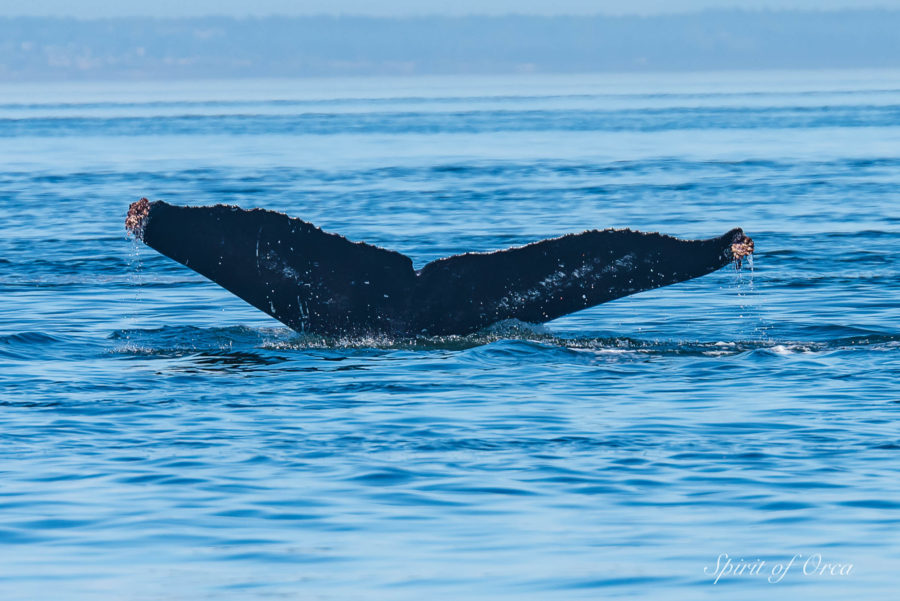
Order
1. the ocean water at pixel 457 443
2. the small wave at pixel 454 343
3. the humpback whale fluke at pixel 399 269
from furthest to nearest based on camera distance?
the small wave at pixel 454 343
the humpback whale fluke at pixel 399 269
the ocean water at pixel 457 443

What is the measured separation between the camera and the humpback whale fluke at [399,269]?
1145 cm

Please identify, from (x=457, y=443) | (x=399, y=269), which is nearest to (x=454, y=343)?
(x=399, y=269)

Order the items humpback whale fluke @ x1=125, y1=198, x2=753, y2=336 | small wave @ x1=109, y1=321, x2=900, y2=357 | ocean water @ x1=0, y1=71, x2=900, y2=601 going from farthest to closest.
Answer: small wave @ x1=109, y1=321, x2=900, y2=357
humpback whale fluke @ x1=125, y1=198, x2=753, y2=336
ocean water @ x1=0, y1=71, x2=900, y2=601

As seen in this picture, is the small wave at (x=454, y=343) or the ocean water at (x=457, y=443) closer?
the ocean water at (x=457, y=443)

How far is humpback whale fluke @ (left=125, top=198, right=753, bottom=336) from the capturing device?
11.4 m

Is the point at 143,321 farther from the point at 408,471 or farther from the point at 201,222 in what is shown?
the point at 408,471

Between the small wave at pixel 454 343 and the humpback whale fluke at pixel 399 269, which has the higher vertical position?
the humpback whale fluke at pixel 399 269

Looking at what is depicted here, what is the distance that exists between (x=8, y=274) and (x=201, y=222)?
1067cm

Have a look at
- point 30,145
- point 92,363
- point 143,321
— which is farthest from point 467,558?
point 30,145

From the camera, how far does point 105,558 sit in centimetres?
779

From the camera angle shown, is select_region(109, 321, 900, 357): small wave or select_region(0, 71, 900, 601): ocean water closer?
select_region(0, 71, 900, 601): ocean water

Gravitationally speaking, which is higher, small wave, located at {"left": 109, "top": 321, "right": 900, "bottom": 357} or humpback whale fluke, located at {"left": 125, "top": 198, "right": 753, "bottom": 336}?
humpback whale fluke, located at {"left": 125, "top": 198, "right": 753, "bottom": 336}

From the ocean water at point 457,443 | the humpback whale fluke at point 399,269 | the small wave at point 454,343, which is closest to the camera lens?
the ocean water at point 457,443

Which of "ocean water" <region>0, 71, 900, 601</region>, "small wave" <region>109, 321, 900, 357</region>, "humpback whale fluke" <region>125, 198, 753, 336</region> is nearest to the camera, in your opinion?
"ocean water" <region>0, 71, 900, 601</region>
